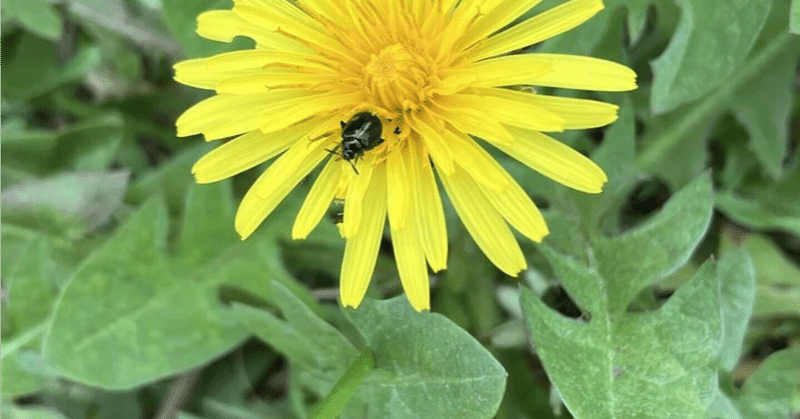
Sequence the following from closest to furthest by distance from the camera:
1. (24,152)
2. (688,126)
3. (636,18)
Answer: (636,18)
(688,126)
(24,152)

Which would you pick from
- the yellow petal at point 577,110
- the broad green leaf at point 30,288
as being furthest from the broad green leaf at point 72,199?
the yellow petal at point 577,110

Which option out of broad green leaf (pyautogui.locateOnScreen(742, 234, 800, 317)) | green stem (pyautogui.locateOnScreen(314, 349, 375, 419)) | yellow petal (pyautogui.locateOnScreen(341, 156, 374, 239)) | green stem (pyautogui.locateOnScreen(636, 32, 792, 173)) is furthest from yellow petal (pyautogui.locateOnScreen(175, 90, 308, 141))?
broad green leaf (pyautogui.locateOnScreen(742, 234, 800, 317))

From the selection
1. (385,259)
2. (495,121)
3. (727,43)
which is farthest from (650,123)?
(495,121)

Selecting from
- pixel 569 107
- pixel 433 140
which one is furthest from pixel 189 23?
pixel 569 107

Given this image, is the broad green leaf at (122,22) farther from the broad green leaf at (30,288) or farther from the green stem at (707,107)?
the green stem at (707,107)

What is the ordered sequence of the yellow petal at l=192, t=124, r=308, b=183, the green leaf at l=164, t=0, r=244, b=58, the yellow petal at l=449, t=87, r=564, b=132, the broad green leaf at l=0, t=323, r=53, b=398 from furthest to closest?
1. the broad green leaf at l=0, t=323, r=53, b=398
2. the green leaf at l=164, t=0, r=244, b=58
3. the yellow petal at l=192, t=124, r=308, b=183
4. the yellow petal at l=449, t=87, r=564, b=132

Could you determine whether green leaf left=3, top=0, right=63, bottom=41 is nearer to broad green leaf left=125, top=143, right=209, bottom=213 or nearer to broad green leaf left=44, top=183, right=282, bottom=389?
broad green leaf left=125, top=143, right=209, bottom=213

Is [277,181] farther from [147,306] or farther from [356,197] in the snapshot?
[147,306]
